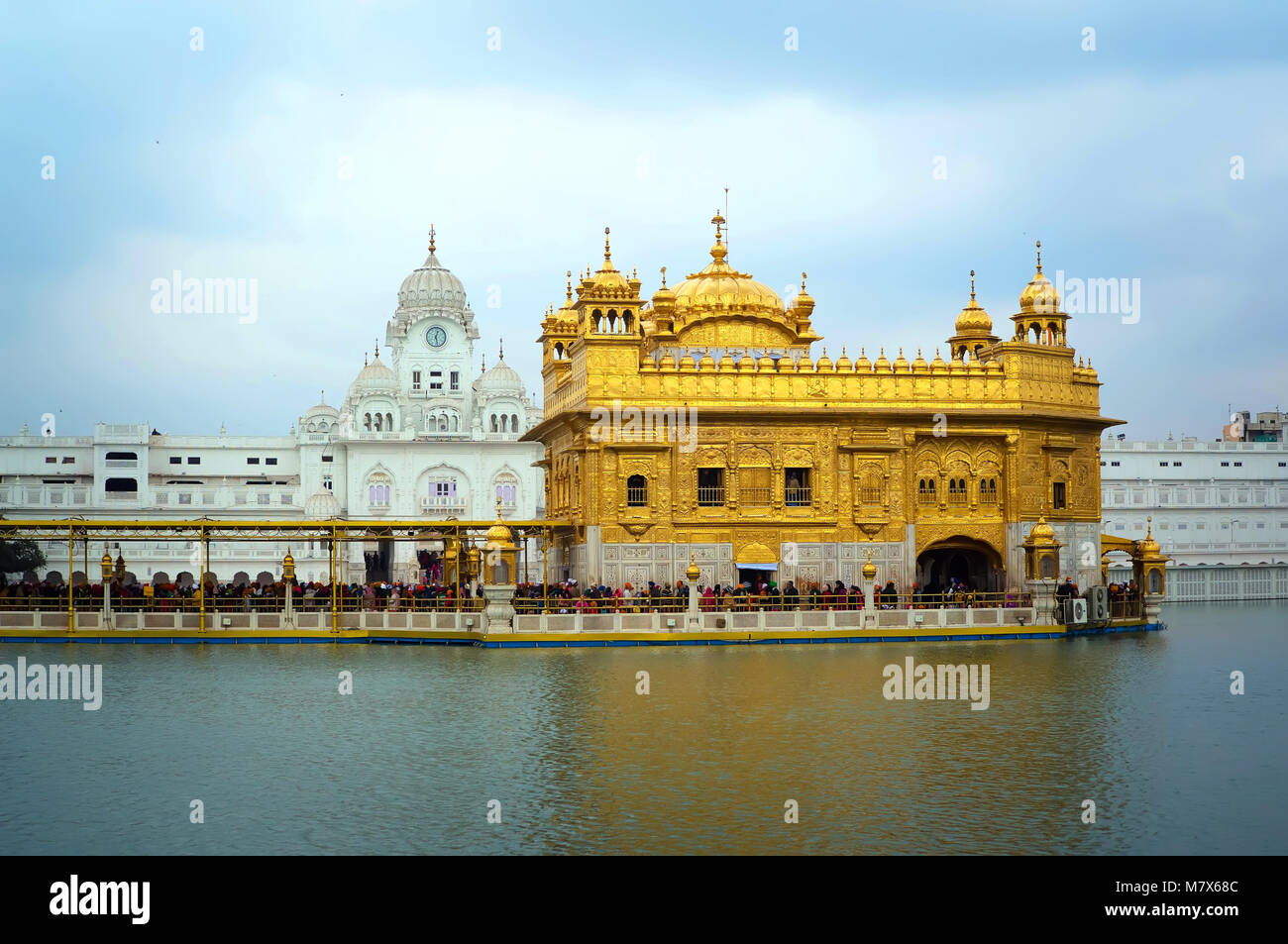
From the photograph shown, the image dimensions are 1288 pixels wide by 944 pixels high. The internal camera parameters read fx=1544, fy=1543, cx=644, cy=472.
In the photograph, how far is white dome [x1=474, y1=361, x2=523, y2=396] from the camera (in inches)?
3361

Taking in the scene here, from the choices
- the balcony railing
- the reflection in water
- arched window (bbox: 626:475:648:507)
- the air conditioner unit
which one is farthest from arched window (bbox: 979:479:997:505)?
the reflection in water

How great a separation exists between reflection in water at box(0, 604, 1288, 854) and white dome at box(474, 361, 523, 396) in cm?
5446

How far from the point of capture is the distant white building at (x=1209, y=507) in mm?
77312

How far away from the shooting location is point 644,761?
19891 millimetres

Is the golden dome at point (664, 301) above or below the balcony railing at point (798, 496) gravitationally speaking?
above

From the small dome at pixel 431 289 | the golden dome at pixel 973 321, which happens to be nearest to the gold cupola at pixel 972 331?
the golden dome at pixel 973 321

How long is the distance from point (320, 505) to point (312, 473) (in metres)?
6.05

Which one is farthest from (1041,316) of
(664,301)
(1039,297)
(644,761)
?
(644,761)

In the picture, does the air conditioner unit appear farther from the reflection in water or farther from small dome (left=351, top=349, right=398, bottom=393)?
small dome (left=351, top=349, right=398, bottom=393)

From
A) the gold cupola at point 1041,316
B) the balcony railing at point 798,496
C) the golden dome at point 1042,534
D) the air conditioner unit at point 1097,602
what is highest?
the gold cupola at point 1041,316

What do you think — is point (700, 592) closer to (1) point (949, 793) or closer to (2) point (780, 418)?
(2) point (780, 418)

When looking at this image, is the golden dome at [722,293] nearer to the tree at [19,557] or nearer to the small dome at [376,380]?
the tree at [19,557]

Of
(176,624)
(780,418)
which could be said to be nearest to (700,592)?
(780,418)

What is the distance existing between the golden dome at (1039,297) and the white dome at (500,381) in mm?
43995
